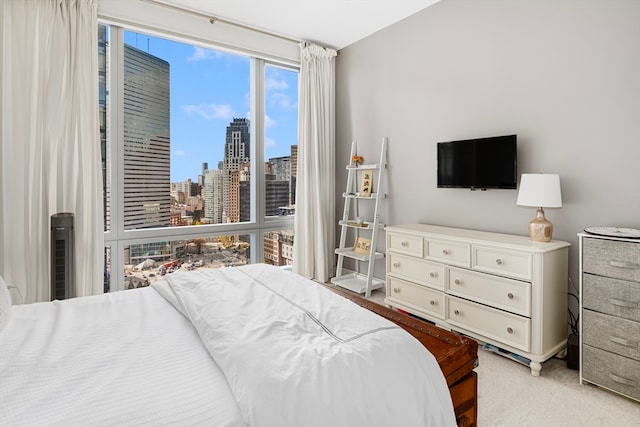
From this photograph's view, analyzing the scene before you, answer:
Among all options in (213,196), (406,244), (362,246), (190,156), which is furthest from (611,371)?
(190,156)

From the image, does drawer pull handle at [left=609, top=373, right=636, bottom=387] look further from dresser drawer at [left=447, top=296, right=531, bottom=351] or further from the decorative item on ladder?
the decorative item on ladder

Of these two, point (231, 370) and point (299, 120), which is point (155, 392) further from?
point (299, 120)

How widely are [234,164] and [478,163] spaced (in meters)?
2.50

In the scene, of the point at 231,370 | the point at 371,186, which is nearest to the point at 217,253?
the point at 371,186

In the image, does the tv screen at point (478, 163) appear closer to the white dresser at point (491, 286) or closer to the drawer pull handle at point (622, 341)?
the white dresser at point (491, 286)

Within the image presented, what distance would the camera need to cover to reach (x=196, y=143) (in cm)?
378

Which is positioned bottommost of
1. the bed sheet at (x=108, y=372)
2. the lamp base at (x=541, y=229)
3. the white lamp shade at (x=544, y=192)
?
the bed sheet at (x=108, y=372)

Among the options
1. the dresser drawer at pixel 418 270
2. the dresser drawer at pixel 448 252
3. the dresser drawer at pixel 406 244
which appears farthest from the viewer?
the dresser drawer at pixel 406 244

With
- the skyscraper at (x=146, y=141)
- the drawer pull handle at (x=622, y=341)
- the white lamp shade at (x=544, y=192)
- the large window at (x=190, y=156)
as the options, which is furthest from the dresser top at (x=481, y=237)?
the skyscraper at (x=146, y=141)

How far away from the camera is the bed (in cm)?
91

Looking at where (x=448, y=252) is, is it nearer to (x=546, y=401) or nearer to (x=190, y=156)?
(x=546, y=401)

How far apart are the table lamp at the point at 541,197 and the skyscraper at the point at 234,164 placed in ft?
9.20

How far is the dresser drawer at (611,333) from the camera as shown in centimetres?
195

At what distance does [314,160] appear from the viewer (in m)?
4.26
